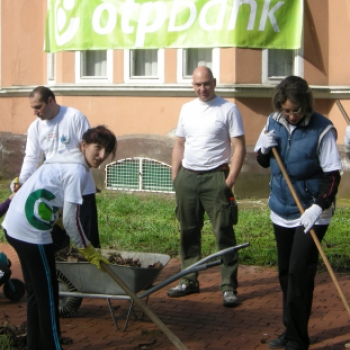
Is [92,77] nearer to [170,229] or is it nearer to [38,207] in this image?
[170,229]

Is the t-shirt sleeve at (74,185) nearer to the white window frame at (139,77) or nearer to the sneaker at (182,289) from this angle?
the sneaker at (182,289)

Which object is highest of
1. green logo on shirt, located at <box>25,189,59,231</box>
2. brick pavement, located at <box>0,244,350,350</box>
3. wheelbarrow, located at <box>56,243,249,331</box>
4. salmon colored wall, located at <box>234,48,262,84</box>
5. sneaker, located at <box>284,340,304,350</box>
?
salmon colored wall, located at <box>234,48,262,84</box>

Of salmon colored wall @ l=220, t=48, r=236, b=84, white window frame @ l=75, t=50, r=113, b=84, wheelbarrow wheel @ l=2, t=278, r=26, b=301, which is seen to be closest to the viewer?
wheelbarrow wheel @ l=2, t=278, r=26, b=301

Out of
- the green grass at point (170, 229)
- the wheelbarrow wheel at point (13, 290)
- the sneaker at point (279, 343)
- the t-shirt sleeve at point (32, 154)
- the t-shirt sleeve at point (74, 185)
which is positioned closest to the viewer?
the t-shirt sleeve at point (74, 185)

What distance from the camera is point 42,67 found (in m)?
15.4

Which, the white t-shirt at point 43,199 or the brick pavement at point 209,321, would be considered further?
the brick pavement at point 209,321

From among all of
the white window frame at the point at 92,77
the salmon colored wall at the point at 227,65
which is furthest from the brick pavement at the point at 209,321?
the white window frame at the point at 92,77

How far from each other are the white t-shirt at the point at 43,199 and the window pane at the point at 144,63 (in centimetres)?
870

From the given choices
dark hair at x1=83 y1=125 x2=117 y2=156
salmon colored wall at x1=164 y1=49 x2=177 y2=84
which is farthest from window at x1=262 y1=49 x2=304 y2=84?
dark hair at x1=83 y1=125 x2=117 y2=156

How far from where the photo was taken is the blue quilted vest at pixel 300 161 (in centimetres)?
554

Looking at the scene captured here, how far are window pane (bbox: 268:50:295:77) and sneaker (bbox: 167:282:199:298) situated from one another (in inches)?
242

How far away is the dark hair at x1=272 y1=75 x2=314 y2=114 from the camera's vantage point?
542 centimetres

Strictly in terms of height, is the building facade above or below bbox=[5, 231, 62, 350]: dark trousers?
above

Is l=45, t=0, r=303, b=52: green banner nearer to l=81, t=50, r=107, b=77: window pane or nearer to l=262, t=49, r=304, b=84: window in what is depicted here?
l=262, t=49, r=304, b=84: window
